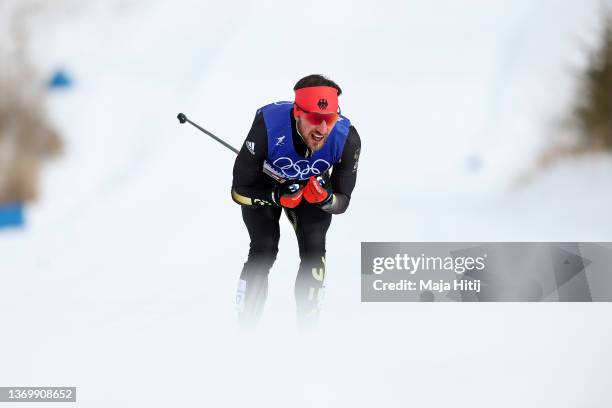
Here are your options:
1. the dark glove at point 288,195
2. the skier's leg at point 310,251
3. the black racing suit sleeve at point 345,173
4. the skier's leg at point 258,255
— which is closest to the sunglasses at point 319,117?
the black racing suit sleeve at point 345,173

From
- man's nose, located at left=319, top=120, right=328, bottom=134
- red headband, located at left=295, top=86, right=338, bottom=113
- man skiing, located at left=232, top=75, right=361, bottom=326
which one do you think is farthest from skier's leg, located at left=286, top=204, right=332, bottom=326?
red headband, located at left=295, top=86, right=338, bottom=113

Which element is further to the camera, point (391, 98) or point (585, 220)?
point (391, 98)

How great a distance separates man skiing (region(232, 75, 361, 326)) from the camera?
475 cm

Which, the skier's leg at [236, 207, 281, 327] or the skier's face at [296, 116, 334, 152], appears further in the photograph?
the skier's leg at [236, 207, 281, 327]

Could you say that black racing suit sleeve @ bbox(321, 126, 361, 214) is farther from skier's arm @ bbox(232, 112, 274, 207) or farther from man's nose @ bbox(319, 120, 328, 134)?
skier's arm @ bbox(232, 112, 274, 207)

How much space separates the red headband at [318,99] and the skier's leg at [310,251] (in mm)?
810

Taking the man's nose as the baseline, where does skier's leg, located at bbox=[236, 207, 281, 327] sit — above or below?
below

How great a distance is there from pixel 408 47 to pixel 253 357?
35.4 feet

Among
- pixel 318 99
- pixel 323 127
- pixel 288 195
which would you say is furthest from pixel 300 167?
pixel 318 99

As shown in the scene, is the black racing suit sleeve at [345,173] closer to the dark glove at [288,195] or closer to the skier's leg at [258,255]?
the dark glove at [288,195]

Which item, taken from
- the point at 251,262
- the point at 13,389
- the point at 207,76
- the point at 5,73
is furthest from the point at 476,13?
the point at 13,389

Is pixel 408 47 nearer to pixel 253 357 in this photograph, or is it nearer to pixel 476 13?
pixel 476 13

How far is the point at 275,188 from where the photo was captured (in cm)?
497

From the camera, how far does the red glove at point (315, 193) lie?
4824 mm
